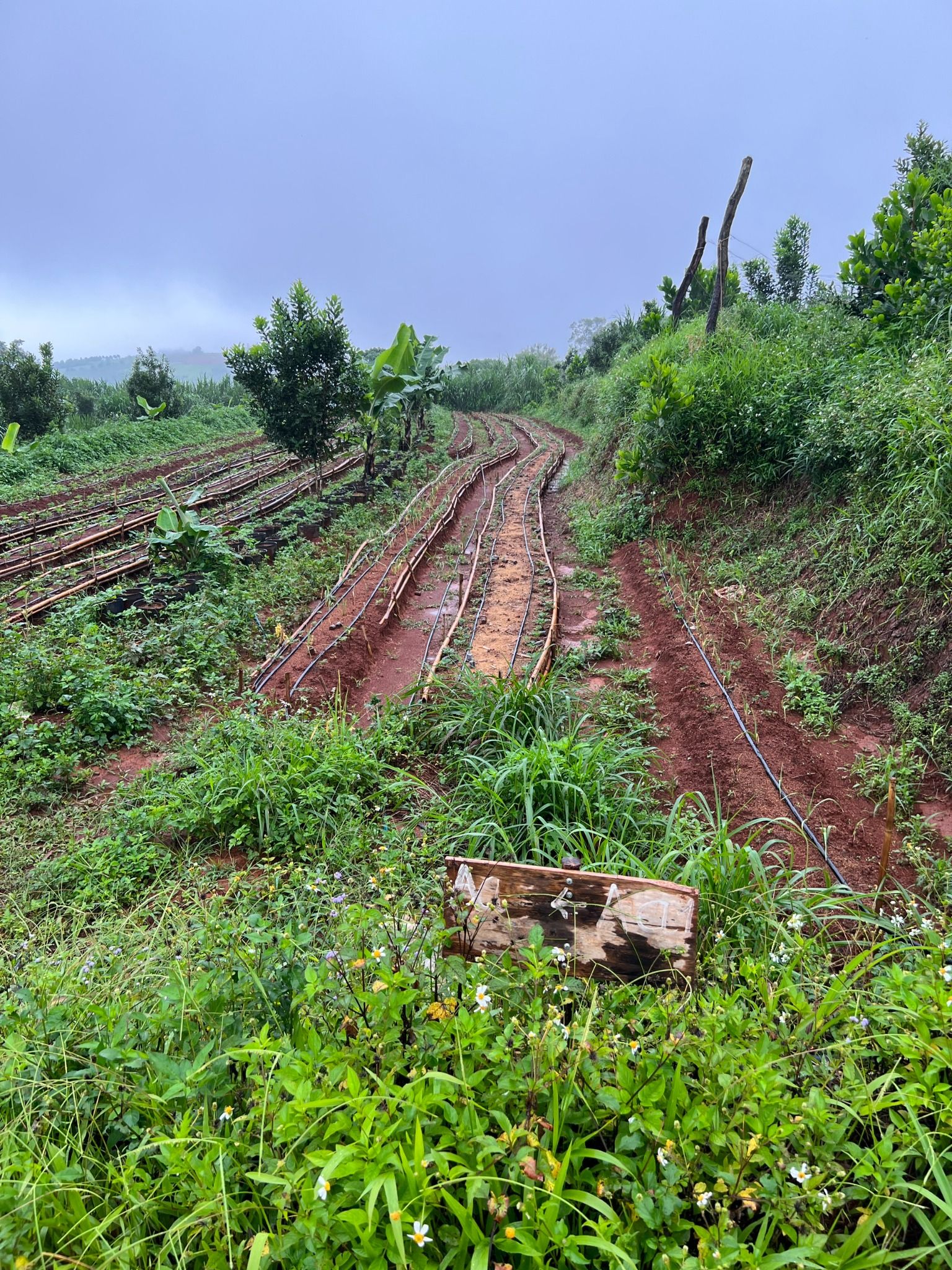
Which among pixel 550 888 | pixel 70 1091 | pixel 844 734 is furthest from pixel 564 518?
pixel 70 1091

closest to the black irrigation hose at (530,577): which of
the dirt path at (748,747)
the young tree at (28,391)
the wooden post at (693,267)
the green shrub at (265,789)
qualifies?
the dirt path at (748,747)

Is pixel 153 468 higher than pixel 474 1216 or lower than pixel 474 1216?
higher

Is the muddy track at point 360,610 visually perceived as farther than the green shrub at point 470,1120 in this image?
Yes

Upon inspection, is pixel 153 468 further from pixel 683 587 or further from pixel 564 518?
pixel 683 587

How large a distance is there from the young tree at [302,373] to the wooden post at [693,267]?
8173mm

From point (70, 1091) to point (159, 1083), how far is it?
1.04ft

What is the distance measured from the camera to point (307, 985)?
1.59 metres

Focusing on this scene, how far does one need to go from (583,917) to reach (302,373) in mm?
11803

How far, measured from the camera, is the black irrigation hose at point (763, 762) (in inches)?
135

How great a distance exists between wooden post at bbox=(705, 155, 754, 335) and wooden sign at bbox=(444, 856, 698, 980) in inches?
482

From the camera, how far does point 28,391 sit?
17.9 m

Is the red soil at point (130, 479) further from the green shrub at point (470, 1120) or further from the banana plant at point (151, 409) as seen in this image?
the green shrub at point (470, 1120)

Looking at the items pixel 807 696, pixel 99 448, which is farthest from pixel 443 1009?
pixel 99 448

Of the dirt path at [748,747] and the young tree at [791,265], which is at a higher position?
the young tree at [791,265]
